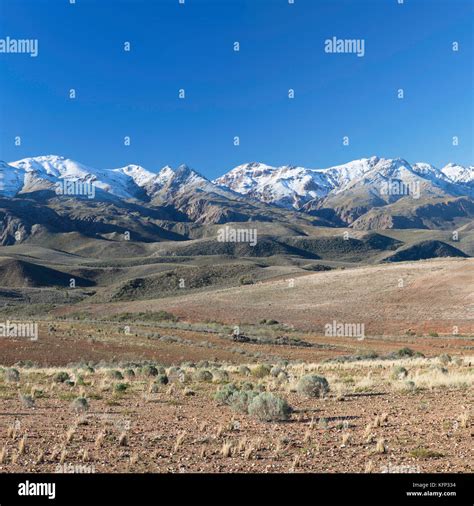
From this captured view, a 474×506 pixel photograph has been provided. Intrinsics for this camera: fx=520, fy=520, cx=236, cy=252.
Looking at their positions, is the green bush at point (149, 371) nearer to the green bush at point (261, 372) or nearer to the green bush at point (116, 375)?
the green bush at point (116, 375)

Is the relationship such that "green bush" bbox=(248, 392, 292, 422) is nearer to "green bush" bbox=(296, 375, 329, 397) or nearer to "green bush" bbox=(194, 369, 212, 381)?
"green bush" bbox=(296, 375, 329, 397)

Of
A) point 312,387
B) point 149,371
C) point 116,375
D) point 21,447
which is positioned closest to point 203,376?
point 149,371

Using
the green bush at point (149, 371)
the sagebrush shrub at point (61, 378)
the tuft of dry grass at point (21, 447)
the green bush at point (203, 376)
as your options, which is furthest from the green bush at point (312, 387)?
the sagebrush shrub at point (61, 378)

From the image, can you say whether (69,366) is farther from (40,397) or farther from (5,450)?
(5,450)

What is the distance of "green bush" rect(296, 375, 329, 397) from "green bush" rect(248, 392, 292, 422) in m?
4.02

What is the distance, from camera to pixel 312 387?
17750 mm

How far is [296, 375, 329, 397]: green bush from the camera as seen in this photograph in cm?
1772

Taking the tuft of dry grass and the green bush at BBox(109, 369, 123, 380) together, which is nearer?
the tuft of dry grass

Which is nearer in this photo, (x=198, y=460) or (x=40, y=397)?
(x=198, y=460)

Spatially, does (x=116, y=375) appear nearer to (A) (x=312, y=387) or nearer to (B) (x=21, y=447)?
(A) (x=312, y=387)

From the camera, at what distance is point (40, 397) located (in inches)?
691

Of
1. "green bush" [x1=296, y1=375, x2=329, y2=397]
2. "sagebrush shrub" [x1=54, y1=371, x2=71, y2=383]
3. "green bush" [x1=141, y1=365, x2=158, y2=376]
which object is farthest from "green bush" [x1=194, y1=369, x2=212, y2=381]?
"sagebrush shrub" [x1=54, y1=371, x2=71, y2=383]
